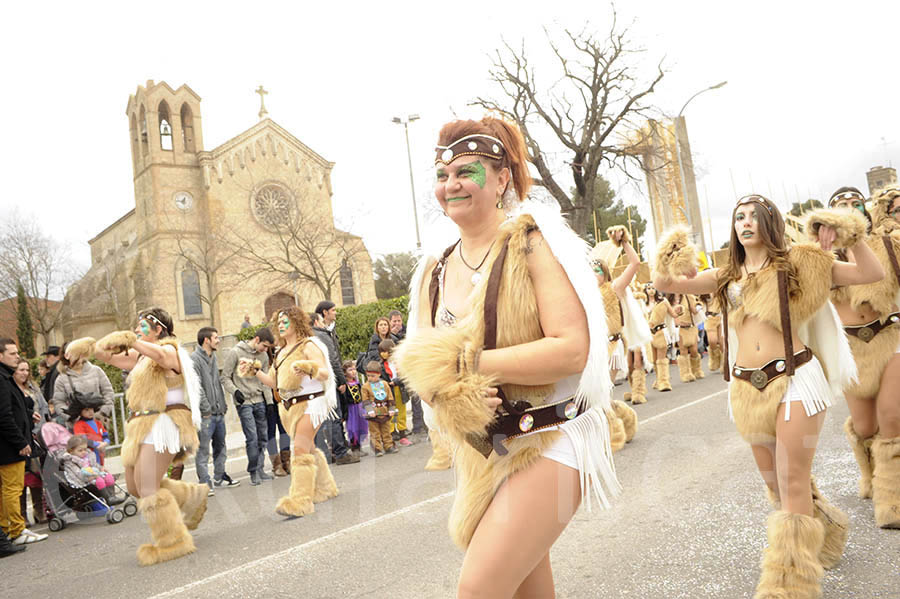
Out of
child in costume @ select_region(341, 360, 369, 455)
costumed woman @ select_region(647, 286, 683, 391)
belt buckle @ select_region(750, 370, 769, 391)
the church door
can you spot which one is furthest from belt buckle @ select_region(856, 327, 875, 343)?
the church door

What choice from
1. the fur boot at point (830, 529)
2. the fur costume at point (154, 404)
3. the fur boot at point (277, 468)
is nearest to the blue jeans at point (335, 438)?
the fur boot at point (277, 468)

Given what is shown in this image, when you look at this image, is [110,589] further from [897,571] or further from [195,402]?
[897,571]

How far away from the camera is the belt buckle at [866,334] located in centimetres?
453

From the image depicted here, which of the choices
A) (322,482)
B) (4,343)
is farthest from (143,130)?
(322,482)

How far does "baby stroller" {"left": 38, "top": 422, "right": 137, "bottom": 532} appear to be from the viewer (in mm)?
7848

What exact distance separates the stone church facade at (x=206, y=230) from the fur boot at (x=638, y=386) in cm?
2563

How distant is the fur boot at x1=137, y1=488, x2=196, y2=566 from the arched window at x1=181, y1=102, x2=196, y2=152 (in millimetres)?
40246

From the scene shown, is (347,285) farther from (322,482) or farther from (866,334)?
(866,334)

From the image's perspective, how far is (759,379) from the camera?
11.7ft

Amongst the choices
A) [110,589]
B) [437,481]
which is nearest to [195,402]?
[110,589]

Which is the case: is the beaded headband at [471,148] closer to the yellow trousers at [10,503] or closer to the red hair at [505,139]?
the red hair at [505,139]

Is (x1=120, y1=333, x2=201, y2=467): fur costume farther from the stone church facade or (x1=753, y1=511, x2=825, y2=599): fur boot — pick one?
the stone church facade

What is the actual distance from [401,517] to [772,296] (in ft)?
12.1

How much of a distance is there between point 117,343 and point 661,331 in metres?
9.88
